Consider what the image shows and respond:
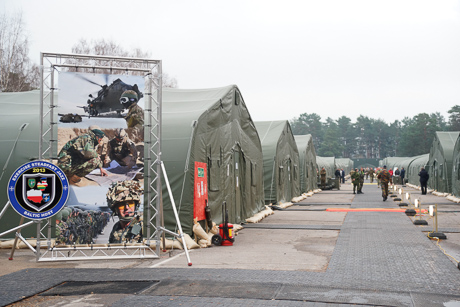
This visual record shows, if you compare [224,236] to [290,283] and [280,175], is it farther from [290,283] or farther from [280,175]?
[280,175]

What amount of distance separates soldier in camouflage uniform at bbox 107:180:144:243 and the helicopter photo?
1.42m

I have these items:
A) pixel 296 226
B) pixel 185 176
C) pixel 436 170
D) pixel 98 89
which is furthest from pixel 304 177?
pixel 98 89

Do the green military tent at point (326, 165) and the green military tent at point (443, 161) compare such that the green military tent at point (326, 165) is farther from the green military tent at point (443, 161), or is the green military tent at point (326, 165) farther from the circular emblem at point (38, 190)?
the circular emblem at point (38, 190)

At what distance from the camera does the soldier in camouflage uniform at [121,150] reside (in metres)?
9.91

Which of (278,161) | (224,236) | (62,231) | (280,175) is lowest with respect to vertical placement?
(224,236)

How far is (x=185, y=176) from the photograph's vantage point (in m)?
11.5

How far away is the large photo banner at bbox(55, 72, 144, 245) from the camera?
383 inches

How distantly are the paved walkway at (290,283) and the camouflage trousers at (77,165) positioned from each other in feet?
6.40

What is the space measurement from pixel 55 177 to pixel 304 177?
2530cm

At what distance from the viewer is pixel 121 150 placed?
10.0m

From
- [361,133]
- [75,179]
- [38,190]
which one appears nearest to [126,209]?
[75,179]

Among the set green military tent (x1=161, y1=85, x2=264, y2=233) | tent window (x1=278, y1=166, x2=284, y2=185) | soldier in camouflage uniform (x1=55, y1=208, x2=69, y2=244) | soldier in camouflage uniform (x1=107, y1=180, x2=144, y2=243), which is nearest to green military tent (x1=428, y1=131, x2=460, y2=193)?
tent window (x1=278, y1=166, x2=284, y2=185)

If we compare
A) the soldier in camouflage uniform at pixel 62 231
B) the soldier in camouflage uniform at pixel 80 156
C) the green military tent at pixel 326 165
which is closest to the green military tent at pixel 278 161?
the soldier in camouflage uniform at pixel 80 156

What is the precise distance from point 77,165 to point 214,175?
14.3ft
